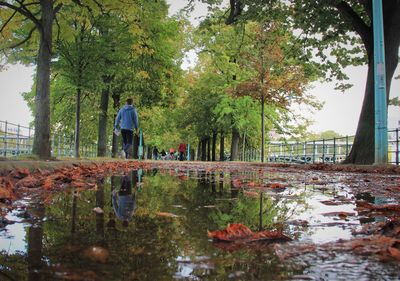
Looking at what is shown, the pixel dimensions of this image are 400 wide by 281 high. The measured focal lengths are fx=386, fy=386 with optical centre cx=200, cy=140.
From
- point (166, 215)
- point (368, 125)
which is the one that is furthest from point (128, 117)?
point (166, 215)

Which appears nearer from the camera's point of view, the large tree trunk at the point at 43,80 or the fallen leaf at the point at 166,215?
the fallen leaf at the point at 166,215

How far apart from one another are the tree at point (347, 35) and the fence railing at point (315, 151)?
111cm

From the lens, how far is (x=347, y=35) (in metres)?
16.8

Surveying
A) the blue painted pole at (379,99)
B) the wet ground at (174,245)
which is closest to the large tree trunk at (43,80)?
the wet ground at (174,245)

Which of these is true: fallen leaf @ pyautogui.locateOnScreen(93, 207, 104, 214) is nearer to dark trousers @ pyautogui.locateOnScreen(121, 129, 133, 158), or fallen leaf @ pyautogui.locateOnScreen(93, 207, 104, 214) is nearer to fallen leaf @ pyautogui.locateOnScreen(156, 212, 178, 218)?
fallen leaf @ pyautogui.locateOnScreen(156, 212, 178, 218)

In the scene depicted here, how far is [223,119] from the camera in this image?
95.9 ft

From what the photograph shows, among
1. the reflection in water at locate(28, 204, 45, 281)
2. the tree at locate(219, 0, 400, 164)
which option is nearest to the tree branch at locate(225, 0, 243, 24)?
the tree at locate(219, 0, 400, 164)

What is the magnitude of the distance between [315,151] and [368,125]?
9028 millimetres

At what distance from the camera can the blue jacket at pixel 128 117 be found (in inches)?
565

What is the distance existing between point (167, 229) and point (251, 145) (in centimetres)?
4217

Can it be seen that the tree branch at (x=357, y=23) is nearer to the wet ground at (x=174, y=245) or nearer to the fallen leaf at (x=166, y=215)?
the wet ground at (x=174, y=245)

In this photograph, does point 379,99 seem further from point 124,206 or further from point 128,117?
point 124,206

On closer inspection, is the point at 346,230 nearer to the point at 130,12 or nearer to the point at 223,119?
the point at 130,12

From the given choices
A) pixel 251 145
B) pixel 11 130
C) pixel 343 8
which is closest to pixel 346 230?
pixel 343 8
